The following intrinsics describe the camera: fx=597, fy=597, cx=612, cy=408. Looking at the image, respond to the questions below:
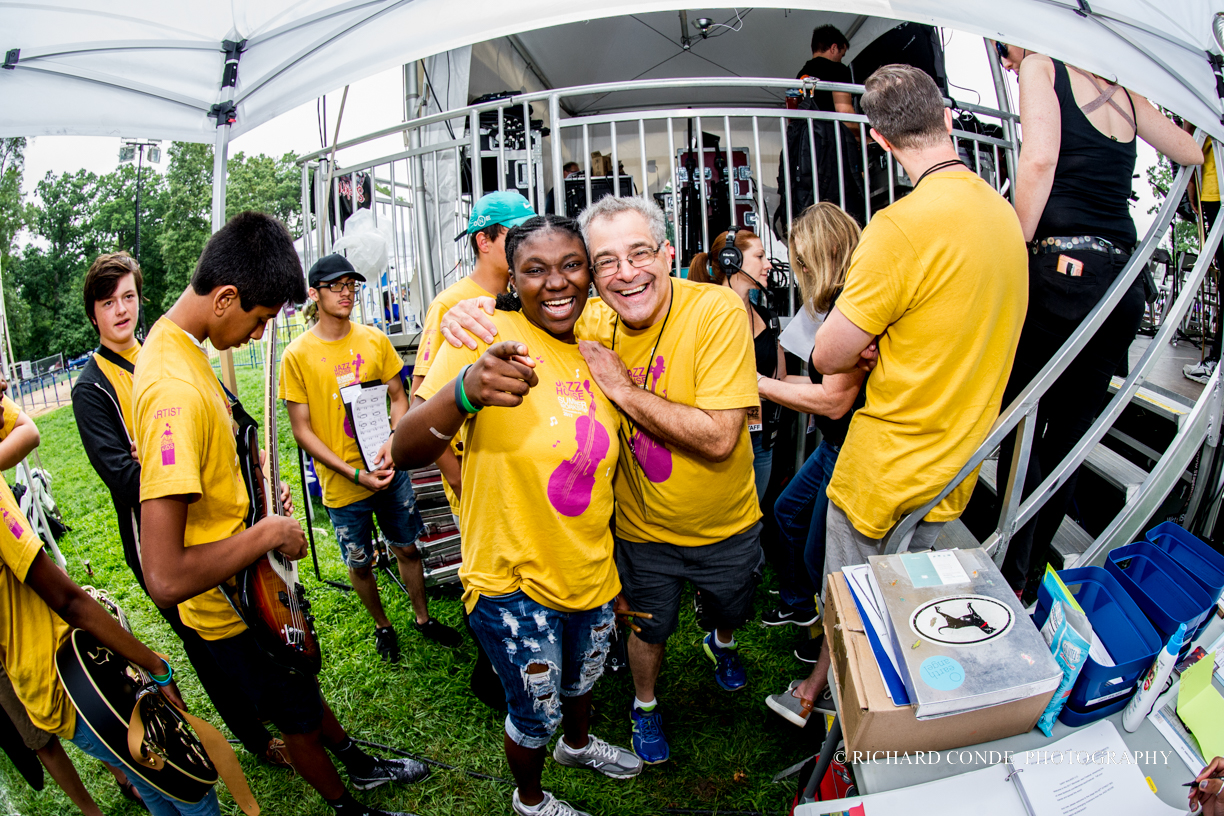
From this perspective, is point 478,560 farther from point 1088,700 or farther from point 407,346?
point 407,346

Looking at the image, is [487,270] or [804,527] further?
[804,527]

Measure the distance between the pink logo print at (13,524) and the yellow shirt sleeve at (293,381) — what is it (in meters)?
1.41

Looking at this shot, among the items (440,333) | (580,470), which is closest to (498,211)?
(440,333)

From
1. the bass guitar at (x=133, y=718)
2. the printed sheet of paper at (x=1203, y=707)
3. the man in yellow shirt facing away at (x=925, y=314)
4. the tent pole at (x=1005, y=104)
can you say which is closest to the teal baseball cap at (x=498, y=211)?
the man in yellow shirt facing away at (x=925, y=314)

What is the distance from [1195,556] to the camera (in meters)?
1.65

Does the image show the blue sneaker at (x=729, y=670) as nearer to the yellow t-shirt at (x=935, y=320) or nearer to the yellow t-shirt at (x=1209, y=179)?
the yellow t-shirt at (x=935, y=320)

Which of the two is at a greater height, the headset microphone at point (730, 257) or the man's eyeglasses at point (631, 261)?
the headset microphone at point (730, 257)

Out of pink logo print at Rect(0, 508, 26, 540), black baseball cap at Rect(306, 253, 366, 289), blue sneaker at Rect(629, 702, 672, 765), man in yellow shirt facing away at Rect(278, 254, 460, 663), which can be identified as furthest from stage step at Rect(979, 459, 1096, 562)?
pink logo print at Rect(0, 508, 26, 540)

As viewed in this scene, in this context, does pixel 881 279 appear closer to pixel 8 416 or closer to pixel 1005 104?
pixel 1005 104

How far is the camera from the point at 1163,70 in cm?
174

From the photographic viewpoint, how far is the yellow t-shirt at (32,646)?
5.86 feet

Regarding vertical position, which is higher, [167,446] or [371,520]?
[167,446]

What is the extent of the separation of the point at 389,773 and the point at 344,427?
166cm

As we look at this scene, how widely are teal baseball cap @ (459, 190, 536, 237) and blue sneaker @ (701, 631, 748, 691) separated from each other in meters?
2.28
